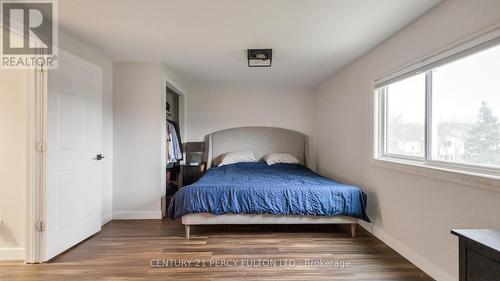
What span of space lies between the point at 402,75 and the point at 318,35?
2.92ft

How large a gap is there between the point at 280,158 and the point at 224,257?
2570mm

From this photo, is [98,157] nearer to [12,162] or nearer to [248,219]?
[12,162]

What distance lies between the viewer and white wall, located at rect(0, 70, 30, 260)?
223 centimetres

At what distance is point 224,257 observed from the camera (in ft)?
7.65

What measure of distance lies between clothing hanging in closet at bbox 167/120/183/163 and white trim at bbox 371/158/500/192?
9.76 feet

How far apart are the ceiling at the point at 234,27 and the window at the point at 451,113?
0.53 meters

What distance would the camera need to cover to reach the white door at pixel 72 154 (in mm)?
2277

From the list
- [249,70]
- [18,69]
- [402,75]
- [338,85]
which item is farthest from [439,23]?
[18,69]

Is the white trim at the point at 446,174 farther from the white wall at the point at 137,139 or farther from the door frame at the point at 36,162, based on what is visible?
the door frame at the point at 36,162

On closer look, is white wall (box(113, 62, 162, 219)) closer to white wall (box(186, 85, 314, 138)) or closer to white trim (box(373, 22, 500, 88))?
white wall (box(186, 85, 314, 138))

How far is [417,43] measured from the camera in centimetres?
215

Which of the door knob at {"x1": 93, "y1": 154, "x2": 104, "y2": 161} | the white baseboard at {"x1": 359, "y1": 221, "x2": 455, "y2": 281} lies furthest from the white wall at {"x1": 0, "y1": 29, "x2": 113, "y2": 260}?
the white baseboard at {"x1": 359, "y1": 221, "x2": 455, "y2": 281}

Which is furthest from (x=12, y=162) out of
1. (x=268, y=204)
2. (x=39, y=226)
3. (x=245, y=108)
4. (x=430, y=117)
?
(x=430, y=117)

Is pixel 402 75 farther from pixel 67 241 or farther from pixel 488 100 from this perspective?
pixel 67 241
